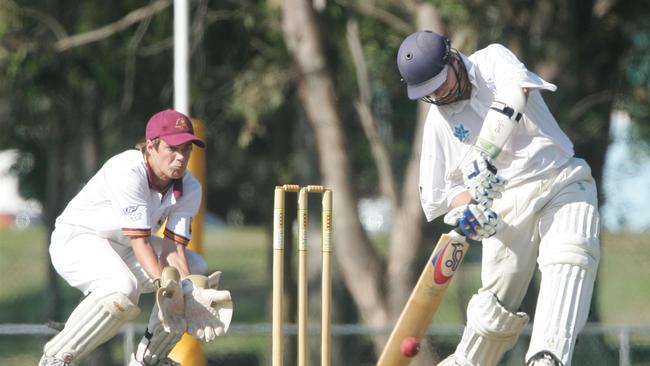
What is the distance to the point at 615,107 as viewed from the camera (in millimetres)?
13492

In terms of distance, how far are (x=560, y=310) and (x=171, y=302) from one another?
1660 millimetres

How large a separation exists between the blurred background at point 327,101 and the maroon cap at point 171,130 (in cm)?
311

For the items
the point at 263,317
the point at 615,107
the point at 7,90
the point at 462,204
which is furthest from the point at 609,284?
the point at 462,204

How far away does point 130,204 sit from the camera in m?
5.98

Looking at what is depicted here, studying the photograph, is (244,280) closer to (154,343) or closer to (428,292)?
(154,343)

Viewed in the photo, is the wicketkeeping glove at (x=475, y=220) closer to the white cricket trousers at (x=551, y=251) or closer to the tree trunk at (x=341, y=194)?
the white cricket trousers at (x=551, y=251)

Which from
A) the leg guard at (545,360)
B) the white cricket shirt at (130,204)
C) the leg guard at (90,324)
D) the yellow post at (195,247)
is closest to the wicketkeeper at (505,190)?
the leg guard at (545,360)

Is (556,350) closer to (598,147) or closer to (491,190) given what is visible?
(491,190)

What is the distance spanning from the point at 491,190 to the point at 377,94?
29.0ft

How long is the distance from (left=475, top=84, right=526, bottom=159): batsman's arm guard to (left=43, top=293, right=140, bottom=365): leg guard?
1.73 m

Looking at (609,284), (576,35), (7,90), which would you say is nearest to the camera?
(576,35)

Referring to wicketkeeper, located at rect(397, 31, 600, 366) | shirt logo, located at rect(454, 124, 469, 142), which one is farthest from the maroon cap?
shirt logo, located at rect(454, 124, 469, 142)

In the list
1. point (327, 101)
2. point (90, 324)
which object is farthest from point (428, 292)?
point (327, 101)

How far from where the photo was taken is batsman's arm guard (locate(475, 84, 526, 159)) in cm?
541
